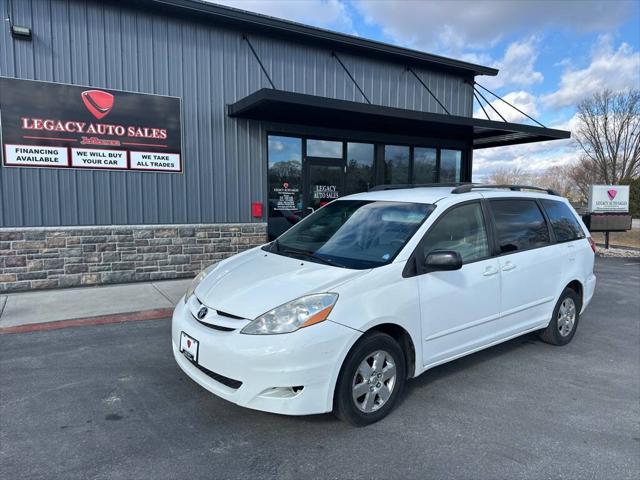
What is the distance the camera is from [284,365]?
290cm

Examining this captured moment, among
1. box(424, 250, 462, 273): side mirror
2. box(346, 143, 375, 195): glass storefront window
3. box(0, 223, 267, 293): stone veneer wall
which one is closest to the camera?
box(424, 250, 462, 273): side mirror

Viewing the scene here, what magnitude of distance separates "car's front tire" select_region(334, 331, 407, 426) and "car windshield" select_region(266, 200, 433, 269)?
62 cm

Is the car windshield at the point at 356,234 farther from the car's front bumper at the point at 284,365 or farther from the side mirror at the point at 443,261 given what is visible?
the car's front bumper at the point at 284,365

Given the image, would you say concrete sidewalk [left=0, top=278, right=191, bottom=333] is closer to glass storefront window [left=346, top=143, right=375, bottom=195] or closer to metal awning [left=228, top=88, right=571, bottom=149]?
metal awning [left=228, top=88, right=571, bottom=149]

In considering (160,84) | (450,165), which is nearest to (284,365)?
(160,84)

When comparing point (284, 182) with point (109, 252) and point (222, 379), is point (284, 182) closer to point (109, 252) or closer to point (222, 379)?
point (109, 252)

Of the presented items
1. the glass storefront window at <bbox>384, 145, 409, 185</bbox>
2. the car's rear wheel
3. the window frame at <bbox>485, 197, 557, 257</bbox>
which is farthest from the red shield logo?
the car's rear wheel

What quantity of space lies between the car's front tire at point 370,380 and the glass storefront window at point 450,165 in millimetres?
10350

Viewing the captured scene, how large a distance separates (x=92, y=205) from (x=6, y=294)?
6.55 ft

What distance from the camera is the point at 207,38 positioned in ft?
29.4

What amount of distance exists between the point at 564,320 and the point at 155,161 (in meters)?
7.37

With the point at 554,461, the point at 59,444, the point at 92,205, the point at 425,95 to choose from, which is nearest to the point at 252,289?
the point at 59,444

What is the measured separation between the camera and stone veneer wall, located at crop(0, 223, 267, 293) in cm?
761

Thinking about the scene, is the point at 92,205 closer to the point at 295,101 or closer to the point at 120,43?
the point at 120,43
